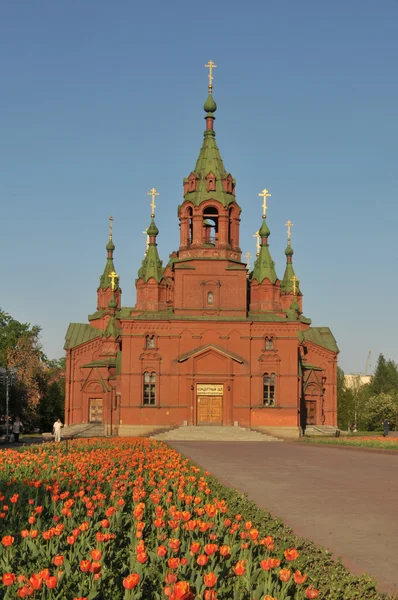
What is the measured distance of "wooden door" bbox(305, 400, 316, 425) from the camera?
59969 millimetres

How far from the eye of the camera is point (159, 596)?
5.68 m

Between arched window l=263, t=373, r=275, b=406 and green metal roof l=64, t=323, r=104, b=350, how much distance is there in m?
17.8

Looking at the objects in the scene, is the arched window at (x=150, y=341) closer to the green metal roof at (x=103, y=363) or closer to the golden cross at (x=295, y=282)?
the green metal roof at (x=103, y=363)

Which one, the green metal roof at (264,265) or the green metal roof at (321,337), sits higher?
the green metal roof at (264,265)

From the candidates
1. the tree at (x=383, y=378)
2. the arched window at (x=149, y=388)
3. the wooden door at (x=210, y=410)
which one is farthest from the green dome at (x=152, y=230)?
the tree at (x=383, y=378)

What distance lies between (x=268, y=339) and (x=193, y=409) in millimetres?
6985

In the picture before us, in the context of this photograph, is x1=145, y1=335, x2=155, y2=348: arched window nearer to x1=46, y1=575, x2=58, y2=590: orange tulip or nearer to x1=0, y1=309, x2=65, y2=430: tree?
x1=0, y1=309, x2=65, y2=430: tree

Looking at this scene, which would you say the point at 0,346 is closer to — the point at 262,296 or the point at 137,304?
the point at 137,304

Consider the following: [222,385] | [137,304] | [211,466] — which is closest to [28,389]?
[137,304]

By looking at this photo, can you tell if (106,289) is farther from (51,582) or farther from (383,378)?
(383,378)

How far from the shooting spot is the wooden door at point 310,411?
60.0m

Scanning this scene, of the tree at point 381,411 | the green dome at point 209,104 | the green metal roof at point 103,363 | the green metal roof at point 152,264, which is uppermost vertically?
the green dome at point 209,104

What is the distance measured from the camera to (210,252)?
5119cm

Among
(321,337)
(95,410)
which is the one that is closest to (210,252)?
(95,410)
